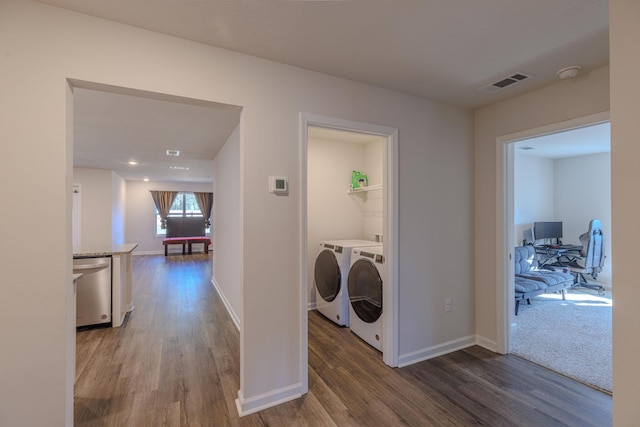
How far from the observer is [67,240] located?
4.88 feet

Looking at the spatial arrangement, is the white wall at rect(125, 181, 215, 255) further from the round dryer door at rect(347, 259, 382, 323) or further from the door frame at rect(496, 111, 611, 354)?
the door frame at rect(496, 111, 611, 354)

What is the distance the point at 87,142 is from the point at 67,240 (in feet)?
10.7

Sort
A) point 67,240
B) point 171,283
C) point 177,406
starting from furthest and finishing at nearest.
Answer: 1. point 171,283
2. point 177,406
3. point 67,240

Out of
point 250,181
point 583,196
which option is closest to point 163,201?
point 250,181

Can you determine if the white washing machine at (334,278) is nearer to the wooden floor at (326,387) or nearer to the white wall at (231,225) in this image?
the wooden floor at (326,387)

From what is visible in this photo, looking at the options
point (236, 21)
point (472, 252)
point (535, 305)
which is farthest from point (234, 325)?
point (535, 305)

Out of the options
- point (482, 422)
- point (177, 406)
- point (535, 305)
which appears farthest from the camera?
point (535, 305)

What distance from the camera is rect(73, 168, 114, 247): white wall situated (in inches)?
244

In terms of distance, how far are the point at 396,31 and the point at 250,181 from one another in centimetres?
128

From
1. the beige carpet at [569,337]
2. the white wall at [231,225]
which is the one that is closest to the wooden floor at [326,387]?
the beige carpet at [569,337]

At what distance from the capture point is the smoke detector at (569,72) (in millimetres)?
2053

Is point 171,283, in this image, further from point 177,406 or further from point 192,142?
point 177,406

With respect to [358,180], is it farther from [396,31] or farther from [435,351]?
[396,31]

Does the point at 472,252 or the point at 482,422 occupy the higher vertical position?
the point at 472,252
